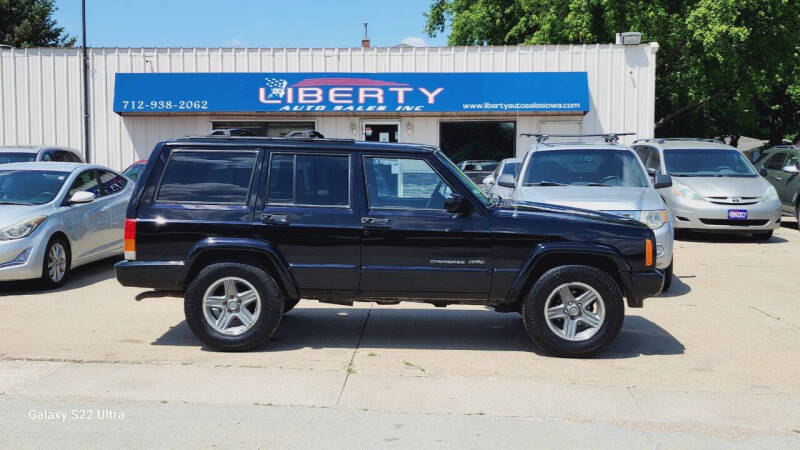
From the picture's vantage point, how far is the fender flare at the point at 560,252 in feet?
21.6

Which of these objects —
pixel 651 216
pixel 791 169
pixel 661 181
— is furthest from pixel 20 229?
pixel 791 169

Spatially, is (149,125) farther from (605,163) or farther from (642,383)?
(642,383)

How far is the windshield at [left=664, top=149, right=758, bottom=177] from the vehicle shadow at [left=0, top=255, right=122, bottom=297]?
398 inches

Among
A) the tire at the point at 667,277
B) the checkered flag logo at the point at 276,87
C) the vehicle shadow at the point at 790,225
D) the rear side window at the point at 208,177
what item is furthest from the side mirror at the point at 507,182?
the checkered flag logo at the point at 276,87

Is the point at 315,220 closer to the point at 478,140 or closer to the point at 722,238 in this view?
the point at 722,238

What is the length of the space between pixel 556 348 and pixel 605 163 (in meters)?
4.97

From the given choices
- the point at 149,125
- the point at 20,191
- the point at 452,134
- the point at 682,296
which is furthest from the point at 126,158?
the point at 682,296

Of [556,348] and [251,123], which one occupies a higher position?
[251,123]

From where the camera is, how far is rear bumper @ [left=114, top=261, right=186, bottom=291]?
264 inches

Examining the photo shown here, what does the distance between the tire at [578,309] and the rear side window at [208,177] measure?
101 inches

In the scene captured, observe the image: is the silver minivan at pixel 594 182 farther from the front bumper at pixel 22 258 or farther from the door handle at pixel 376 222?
the front bumper at pixel 22 258

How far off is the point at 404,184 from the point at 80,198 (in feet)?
17.8

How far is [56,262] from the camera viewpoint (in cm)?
995

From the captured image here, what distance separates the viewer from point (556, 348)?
669 centimetres
